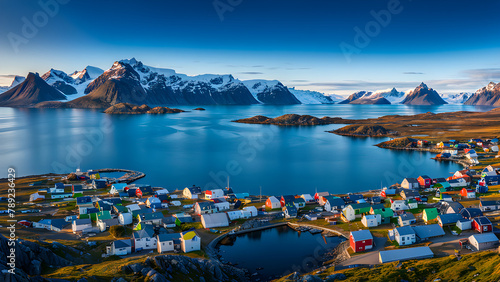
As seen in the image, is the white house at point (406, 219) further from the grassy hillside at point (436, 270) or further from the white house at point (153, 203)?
the white house at point (153, 203)

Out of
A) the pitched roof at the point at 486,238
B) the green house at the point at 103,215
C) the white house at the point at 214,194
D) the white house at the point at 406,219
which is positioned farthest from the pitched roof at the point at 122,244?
the pitched roof at the point at 486,238

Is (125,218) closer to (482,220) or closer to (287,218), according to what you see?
(287,218)

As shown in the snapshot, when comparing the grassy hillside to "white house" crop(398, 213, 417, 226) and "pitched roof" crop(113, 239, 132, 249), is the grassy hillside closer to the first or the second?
"white house" crop(398, 213, 417, 226)

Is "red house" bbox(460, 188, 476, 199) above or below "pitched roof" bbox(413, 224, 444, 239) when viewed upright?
above

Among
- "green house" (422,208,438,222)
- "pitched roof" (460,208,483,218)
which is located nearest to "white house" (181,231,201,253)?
"green house" (422,208,438,222)

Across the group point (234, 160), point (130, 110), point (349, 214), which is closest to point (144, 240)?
point (349, 214)

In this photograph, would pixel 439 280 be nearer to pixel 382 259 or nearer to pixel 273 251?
pixel 382 259
